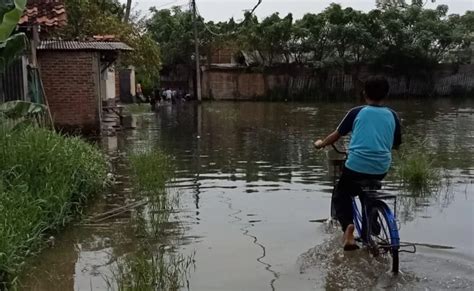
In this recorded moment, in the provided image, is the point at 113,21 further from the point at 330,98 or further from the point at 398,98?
the point at 398,98

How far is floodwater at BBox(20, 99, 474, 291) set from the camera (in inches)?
212

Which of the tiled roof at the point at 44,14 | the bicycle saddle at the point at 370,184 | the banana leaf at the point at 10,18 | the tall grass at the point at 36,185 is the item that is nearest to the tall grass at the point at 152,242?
the tall grass at the point at 36,185

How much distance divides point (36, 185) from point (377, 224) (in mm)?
3701

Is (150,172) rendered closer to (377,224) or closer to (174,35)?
(377,224)

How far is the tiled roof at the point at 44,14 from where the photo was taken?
458 inches

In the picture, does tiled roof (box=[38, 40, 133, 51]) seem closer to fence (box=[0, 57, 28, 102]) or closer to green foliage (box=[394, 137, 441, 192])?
fence (box=[0, 57, 28, 102])

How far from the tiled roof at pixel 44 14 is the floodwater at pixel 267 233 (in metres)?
2.90

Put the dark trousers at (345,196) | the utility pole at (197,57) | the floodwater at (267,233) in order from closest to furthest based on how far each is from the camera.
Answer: the floodwater at (267,233)
the dark trousers at (345,196)
the utility pole at (197,57)

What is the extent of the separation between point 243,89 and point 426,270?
35.5 metres

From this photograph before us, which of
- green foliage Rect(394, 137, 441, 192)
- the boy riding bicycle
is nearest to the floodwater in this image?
green foliage Rect(394, 137, 441, 192)

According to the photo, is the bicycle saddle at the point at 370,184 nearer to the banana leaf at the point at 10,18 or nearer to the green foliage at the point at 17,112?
the banana leaf at the point at 10,18

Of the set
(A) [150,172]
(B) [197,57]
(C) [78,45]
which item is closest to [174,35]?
(B) [197,57]

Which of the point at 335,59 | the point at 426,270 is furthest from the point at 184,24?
the point at 426,270

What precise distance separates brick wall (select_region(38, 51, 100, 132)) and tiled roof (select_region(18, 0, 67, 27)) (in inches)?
120
